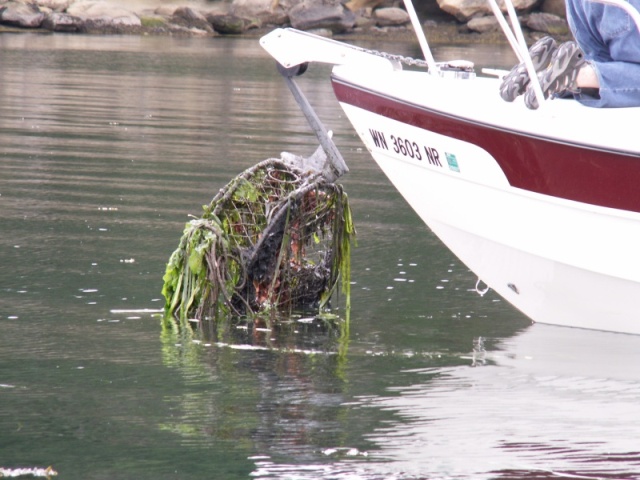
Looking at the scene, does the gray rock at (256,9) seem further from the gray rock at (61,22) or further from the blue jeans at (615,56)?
the blue jeans at (615,56)

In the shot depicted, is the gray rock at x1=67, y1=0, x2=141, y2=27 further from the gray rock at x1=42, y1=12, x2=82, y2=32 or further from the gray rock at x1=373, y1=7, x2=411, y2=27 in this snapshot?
the gray rock at x1=373, y1=7, x2=411, y2=27

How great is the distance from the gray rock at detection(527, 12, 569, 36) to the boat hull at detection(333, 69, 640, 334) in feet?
139

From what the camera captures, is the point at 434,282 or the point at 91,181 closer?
the point at 434,282

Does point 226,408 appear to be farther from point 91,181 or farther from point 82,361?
point 91,181

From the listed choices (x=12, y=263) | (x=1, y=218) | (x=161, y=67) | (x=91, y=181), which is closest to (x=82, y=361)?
(x=12, y=263)

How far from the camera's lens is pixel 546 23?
4672cm

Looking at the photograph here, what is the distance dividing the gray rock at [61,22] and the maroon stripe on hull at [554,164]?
34.2 m

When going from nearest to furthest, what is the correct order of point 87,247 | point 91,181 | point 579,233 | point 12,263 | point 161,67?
point 579,233
point 12,263
point 87,247
point 91,181
point 161,67

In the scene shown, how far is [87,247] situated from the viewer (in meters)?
6.91

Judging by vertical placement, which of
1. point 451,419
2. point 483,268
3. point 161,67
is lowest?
point 451,419

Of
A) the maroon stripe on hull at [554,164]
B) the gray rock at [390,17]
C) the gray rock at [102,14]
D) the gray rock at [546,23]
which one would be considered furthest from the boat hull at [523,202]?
the gray rock at [546,23]

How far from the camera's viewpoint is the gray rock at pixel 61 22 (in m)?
37.7

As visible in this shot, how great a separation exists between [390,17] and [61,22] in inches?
540

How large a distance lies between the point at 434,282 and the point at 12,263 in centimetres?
236
